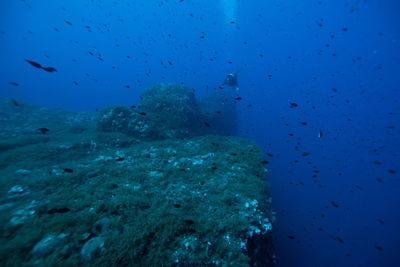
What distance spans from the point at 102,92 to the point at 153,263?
89096 mm

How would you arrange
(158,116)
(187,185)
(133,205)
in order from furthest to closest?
1. (158,116)
2. (187,185)
3. (133,205)

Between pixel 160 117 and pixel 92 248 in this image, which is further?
pixel 160 117

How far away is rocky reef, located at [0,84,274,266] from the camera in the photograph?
3.28 meters

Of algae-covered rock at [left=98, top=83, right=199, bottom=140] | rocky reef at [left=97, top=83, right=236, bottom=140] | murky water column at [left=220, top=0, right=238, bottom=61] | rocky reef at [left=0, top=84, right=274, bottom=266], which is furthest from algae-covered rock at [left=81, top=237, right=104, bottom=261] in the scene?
murky water column at [left=220, top=0, right=238, bottom=61]

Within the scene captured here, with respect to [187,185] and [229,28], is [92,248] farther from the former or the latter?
[229,28]

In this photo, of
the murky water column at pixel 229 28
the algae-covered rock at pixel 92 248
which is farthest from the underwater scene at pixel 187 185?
the murky water column at pixel 229 28

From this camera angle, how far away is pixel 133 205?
14.5 ft

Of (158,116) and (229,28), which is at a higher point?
(229,28)

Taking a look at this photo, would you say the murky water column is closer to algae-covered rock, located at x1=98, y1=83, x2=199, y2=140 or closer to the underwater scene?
the underwater scene

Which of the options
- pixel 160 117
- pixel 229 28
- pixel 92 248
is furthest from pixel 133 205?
pixel 229 28

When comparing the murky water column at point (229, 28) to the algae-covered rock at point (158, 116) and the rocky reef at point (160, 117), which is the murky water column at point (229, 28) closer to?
the rocky reef at point (160, 117)

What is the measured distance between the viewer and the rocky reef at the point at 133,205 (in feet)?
10.8

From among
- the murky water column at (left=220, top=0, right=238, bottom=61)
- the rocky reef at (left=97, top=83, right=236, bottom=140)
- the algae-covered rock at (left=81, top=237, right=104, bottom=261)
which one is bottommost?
the algae-covered rock at (left=81, top=237, right=104, bottom=261)

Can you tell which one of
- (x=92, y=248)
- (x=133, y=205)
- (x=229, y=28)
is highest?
(x=229, y=28)
